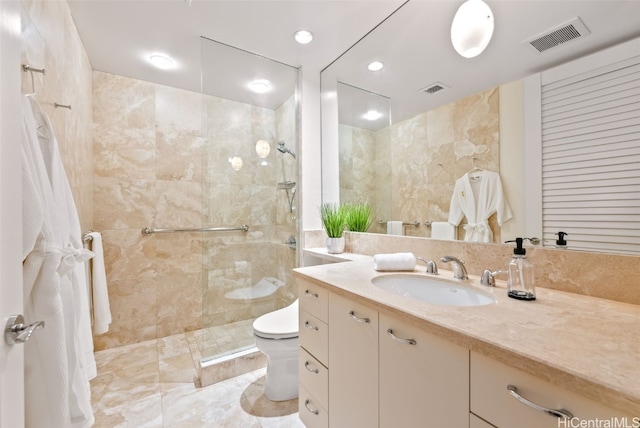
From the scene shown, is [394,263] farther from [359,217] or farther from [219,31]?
[219,31]

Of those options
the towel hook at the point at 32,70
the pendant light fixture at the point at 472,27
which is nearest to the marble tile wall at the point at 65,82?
the towel hook at the point at 32,70

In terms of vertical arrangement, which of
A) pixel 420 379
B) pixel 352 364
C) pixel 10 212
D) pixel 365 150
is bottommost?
pixel 352 364

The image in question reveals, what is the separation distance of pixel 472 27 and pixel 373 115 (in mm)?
770

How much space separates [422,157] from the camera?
5.05 ft

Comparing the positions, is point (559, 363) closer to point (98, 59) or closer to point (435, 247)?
point (435, 247)

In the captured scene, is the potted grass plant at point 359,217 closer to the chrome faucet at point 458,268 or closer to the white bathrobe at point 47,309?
the chrome faucet at point 458,268

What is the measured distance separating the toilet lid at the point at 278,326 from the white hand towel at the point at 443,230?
3.28 ft

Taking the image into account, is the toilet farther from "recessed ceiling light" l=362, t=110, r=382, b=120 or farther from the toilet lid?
"recessed ceiling light" l=362, t=110, r=382, b=120

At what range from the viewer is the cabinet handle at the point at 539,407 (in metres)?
0.49

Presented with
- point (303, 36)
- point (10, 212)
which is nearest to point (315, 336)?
A: point (10, 212)

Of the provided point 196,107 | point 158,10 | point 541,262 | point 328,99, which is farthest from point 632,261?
point 196,107

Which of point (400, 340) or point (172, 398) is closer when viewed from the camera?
point (400, 340)

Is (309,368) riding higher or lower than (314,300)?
Result: lower

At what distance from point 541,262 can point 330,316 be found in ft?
2.87
